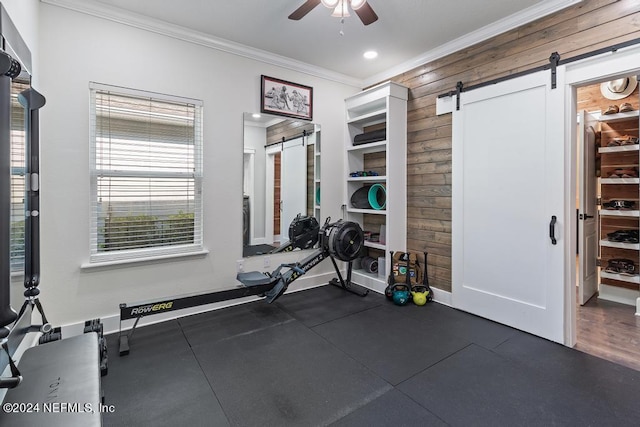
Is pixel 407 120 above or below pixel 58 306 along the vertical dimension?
above

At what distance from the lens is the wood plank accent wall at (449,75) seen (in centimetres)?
252

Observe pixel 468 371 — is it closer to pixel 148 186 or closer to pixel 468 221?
pixel 468 221

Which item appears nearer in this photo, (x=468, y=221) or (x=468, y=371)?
(x=468, y=371)

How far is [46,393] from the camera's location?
1.27m

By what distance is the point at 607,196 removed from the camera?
157 inches

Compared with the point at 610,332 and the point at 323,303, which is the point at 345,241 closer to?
the point at 323,303

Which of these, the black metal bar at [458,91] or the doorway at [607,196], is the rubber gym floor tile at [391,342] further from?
the black metal bar at [458,91]

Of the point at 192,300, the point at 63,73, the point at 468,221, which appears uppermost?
the point at 63,73

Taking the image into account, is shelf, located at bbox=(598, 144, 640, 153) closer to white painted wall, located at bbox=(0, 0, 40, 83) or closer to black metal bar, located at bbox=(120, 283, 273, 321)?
black metal bar, located at bbox=(120, 283, 273, 321)

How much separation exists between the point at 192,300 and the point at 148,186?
3.95 ft

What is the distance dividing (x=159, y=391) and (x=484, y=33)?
4198 mm

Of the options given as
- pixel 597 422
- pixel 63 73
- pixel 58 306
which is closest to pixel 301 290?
pixel 58 306

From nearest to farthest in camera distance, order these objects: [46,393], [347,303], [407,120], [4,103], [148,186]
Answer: [4,103], [46,393], [148,186], [347,303], [407,120]

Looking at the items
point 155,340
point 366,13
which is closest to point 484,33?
point 366,13
